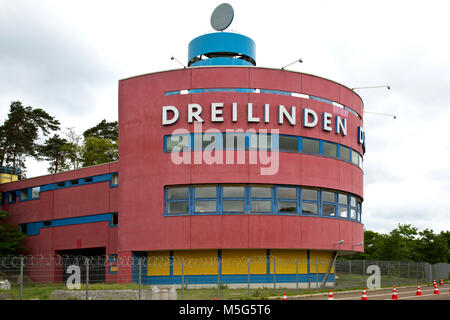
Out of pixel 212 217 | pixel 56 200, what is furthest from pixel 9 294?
pixel 56 200

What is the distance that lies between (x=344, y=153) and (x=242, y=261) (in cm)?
1066

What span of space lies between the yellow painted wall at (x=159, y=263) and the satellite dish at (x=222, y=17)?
1718 cm

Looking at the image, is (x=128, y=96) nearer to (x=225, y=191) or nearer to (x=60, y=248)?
(x=225, y=191)

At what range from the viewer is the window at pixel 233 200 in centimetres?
3559

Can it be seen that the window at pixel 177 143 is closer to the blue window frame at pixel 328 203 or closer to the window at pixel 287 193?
the window at pixel 287 193

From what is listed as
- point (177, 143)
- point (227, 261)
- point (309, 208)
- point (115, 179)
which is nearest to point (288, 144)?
point (309, 208)

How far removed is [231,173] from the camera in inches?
1394

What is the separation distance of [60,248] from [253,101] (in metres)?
20.1

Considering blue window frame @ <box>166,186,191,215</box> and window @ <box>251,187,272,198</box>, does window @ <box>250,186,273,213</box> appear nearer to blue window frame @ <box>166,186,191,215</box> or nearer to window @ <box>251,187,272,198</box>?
window @ <box>251,187,272,198</box>

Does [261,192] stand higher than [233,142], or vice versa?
[233,142]

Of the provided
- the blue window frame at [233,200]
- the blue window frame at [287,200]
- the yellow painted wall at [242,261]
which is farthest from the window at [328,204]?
the blue window frame at [233,200]

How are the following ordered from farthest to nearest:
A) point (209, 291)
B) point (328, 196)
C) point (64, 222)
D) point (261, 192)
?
1. point (64, 222)
2. point (328, 196)
3. point (261, 192)
4. point (209, 291)

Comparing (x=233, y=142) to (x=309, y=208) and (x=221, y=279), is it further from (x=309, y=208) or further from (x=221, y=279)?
(x=221, y=279)
